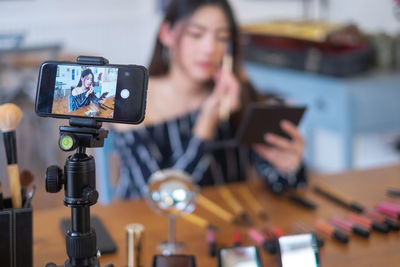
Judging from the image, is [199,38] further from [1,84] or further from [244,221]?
[1,84]

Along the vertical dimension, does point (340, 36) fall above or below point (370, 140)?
above

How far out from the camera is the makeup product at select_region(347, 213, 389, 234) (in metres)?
1.05

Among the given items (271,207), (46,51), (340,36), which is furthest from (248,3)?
(271,207)

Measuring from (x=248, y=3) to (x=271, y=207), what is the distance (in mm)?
3500

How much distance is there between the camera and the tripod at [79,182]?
0.60 m

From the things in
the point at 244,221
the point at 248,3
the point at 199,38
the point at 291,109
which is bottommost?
the point at 244,221

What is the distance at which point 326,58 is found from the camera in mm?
2510

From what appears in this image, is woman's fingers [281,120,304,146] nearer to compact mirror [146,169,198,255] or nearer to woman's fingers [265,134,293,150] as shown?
woman's fingers [265,134,293,150]

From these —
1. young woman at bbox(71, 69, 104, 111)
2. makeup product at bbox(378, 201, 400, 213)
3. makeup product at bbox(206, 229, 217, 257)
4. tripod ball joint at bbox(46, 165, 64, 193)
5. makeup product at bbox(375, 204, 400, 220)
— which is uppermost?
young woman at bbox(71, 69, 104, 111)

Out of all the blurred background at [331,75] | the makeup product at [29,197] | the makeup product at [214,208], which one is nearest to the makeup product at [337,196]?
the makeup product at [214,208]

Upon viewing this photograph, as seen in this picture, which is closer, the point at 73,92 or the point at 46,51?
the point at 73,92

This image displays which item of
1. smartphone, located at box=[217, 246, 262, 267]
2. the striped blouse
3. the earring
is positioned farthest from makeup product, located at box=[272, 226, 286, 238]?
the earring

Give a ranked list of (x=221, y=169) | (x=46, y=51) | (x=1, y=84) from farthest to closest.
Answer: (x=46, y=51)
(x=1, y=84)
(x=221, y=169)

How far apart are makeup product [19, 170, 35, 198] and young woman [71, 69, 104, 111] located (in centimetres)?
26
